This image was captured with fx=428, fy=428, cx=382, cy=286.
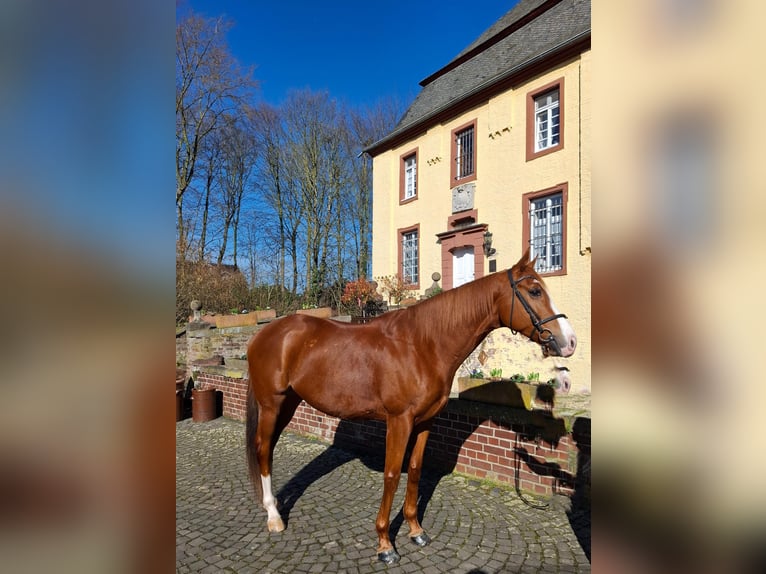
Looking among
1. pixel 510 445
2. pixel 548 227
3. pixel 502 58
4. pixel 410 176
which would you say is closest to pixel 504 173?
pixel 548 227

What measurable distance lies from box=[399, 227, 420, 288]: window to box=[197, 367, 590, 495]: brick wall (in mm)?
9231

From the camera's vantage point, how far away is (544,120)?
34.8 ft

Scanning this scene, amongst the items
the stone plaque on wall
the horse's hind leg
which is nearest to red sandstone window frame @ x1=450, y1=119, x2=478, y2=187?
the stone plaque on wall

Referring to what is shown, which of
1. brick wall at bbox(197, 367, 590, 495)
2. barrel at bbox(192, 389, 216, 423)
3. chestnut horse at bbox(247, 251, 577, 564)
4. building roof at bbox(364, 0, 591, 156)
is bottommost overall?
barrel at bbox(192, 389, 216, 423)

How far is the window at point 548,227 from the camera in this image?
9828 millimetres

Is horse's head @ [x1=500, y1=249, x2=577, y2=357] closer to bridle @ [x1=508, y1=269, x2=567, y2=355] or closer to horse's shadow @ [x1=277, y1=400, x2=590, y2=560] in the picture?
bridle @ [x1=508, y1=269, x2=567, y2=355]

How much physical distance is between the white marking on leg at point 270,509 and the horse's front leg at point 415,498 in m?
1.04

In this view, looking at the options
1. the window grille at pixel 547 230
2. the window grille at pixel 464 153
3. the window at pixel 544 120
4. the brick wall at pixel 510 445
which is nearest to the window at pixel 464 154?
the window grille at pixel 464 153

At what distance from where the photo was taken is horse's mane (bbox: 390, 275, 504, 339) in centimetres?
321

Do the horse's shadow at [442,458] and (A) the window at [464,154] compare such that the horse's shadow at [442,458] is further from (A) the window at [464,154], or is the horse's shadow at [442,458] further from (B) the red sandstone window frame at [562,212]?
(A) the window at [464,154]

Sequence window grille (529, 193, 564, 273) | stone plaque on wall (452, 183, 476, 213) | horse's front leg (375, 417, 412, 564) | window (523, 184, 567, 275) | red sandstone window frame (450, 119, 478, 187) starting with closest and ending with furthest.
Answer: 1. horse's front leg (375, 417, 412, 564)
2. window (523, 184, 567, 275)
3. window grille (529, 193, 564, 273)
4. stone plaque on wall (452, 183, 476, 213)
5. red sandstone window frame (450, 119, 478, 187)
